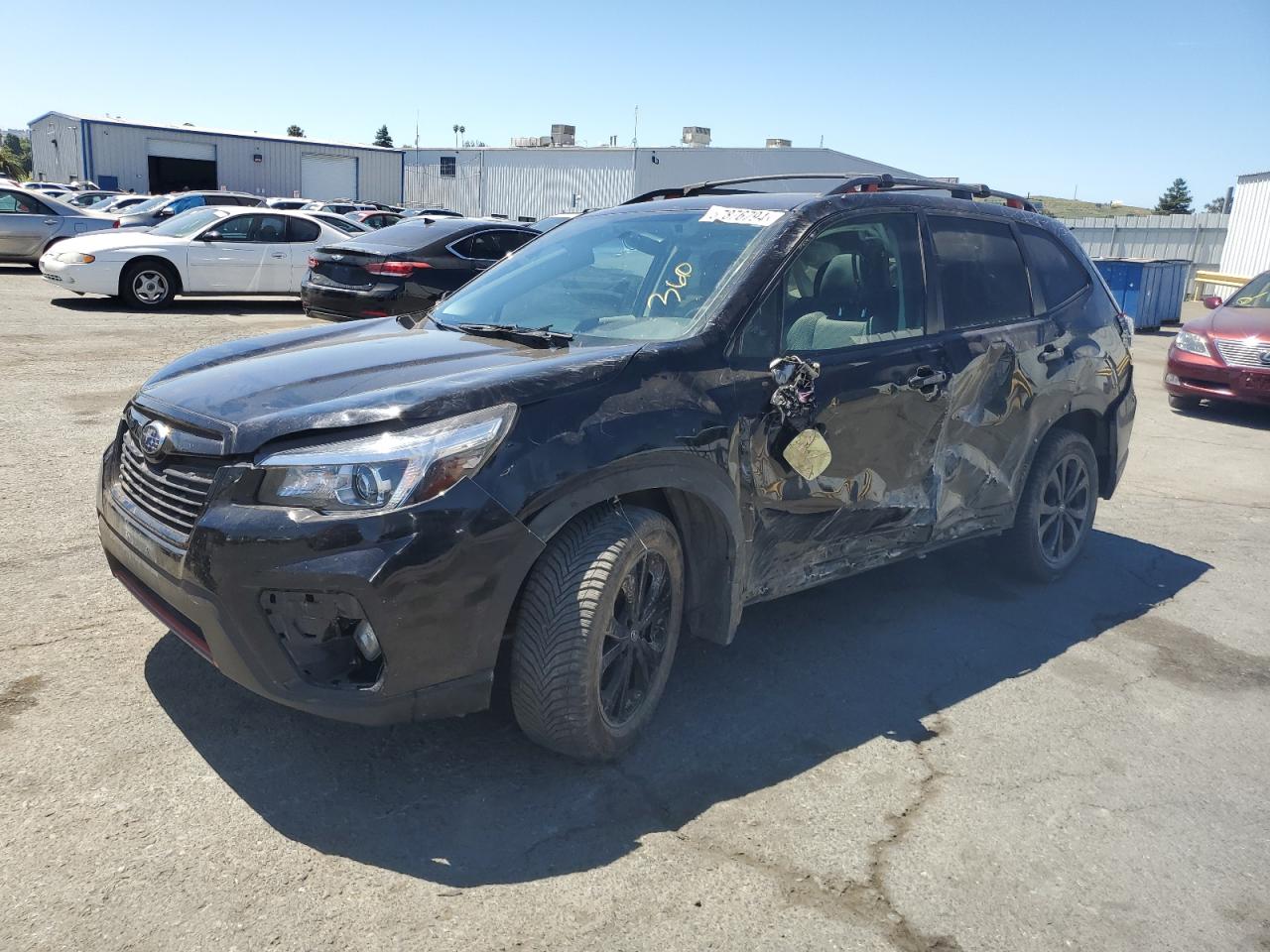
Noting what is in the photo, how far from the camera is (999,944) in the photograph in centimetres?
274

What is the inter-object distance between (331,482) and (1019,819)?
238cm

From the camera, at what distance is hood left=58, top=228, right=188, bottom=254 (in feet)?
47.5

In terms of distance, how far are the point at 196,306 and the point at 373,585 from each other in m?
14.7

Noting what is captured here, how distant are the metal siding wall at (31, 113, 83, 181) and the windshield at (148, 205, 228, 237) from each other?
36.1 meters

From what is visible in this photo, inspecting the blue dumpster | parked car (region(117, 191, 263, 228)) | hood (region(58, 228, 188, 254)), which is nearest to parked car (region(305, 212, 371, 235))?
hood (region(58, 228, 188, 254))

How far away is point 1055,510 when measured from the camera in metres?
5.51

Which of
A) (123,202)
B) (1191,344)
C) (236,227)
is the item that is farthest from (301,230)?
(123,202)

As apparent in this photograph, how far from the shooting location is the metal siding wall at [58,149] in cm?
4672

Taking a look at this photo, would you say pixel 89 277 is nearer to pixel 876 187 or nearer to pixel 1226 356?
pixel 876 187

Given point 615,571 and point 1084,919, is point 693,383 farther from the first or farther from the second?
point 1084,919

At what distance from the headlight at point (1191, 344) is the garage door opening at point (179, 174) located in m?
Answer: 45.5

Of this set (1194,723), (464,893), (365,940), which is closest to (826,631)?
(1194,723)

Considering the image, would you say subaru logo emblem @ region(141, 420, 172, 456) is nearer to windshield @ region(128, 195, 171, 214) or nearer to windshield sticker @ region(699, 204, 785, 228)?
windshield sticker @ region(699, 204, 785, 228)

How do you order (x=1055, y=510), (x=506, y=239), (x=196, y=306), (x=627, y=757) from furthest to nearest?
(x=196, y=306), (x=506, y=239), (x=1055, y=510), (x=627, y=757)
